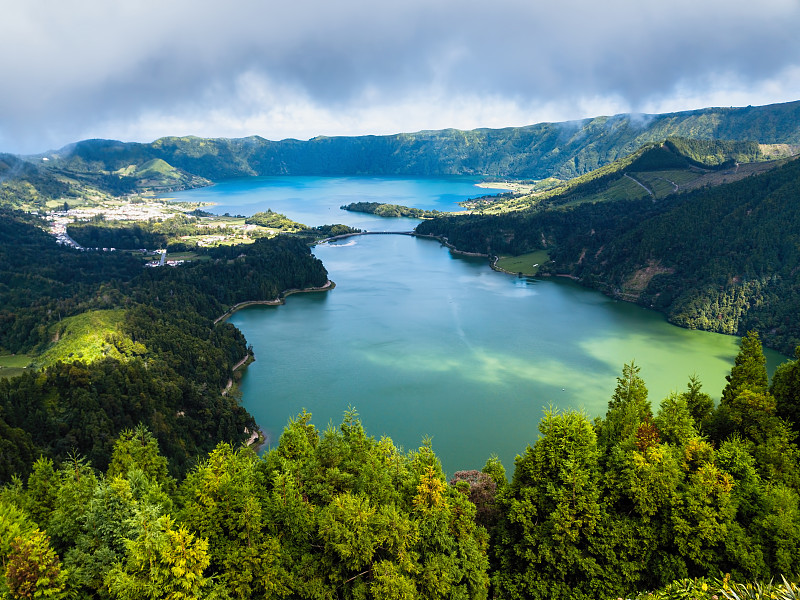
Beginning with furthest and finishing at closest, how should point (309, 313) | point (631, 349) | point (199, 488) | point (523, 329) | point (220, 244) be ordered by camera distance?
point (220, 244) → point (309, 313) → point (523, 329) → point (631, 349) → point (199, 488)

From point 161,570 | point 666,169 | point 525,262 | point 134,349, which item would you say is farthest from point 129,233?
point 666,169

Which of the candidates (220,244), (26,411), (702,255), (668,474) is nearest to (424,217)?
(220,244)

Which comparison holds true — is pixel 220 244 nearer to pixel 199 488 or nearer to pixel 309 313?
pixel 309 313

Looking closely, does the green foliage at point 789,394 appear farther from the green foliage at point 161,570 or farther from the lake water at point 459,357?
the green foliage at point 161,570

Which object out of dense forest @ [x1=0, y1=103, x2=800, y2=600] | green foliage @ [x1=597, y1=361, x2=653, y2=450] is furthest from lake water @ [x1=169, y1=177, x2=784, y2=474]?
green foliage @ [x1=597, y1=361, x2=653, y2=450]

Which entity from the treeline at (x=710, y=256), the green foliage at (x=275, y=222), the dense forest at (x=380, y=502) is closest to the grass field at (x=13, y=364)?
the dense forest at (x=380, y=502)

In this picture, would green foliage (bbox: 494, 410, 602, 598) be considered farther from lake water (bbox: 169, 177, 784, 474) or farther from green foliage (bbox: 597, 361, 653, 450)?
lake water (bbox: 169, 177, 784, 474)
